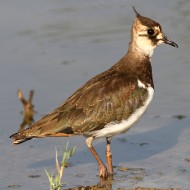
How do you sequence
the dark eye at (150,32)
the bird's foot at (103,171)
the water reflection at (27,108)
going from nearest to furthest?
the bird's foot at (103,171), the dark eye at (150,32), the water reflection at (27,108)

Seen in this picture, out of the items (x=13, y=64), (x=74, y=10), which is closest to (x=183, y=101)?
(x=13, y=64)

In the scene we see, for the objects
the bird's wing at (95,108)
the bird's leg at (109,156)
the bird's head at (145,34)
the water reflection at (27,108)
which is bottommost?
the bird's leg at (109,156)

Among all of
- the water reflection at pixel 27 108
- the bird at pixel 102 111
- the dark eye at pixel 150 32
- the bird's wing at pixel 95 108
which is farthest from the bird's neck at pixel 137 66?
the water reflection at pixel 27 108

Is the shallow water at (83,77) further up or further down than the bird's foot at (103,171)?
further up

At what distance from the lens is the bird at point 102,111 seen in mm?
10594

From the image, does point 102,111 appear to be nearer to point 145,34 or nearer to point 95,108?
point 95,108

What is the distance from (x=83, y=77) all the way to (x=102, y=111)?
2.69 metres

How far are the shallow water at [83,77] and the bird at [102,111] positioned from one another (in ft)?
1.46

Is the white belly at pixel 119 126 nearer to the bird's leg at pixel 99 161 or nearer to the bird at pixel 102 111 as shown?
the bird at pixel 102 111

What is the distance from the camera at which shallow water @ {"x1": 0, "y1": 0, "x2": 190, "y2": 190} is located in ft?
34.8

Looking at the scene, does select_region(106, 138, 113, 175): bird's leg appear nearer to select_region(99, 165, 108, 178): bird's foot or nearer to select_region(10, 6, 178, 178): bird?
select_region(10, 6, 178, 178): bird

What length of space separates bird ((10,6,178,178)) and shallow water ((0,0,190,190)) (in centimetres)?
44

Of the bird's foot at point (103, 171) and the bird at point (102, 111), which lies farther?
the bird at point (102, 111)

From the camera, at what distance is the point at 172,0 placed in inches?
651
